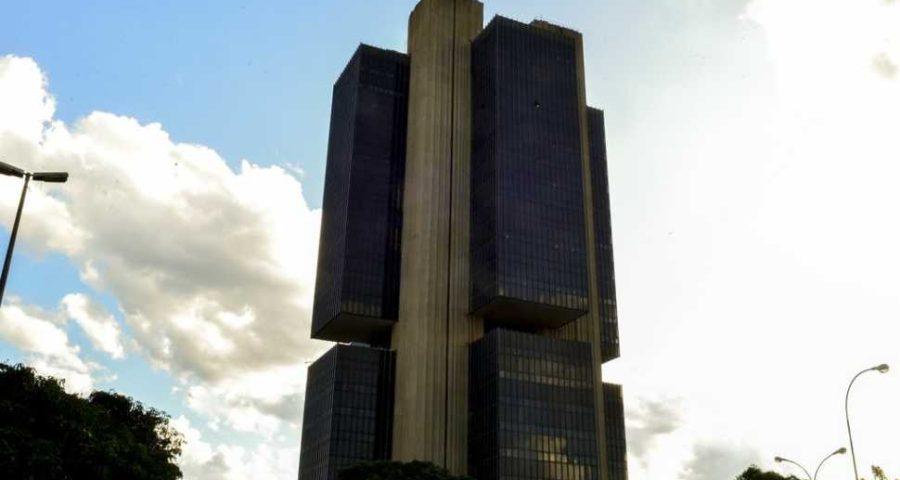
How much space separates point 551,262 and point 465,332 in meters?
20.3

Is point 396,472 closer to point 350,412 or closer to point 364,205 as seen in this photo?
point 350,412

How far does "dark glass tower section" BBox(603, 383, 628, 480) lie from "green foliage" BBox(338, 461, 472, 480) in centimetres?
6752

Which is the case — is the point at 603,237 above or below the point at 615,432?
above

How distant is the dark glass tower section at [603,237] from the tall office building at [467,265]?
0.47 m

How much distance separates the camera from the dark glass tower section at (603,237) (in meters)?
174

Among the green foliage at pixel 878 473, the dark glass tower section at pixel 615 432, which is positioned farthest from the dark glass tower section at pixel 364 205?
the green foliage at pixel 878 473

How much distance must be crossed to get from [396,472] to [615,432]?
258ft

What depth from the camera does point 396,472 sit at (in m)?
107

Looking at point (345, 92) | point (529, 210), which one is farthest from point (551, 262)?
point (345, 92)

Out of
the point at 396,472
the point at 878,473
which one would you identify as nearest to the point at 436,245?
the point at 396,472

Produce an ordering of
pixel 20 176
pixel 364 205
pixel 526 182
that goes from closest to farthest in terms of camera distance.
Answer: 1. pixel 20 176
2. pixel 526 182
3. pixel 364 205

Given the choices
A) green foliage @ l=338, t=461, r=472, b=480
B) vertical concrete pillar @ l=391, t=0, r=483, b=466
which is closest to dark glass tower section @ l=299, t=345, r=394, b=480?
vertical concrete pillar @ l=391, t=0, r=483, b=466

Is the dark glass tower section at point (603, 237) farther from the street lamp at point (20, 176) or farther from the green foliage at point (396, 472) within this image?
Result: the street lamp at point (20, 176)

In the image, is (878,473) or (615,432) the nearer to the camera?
(878,473)
